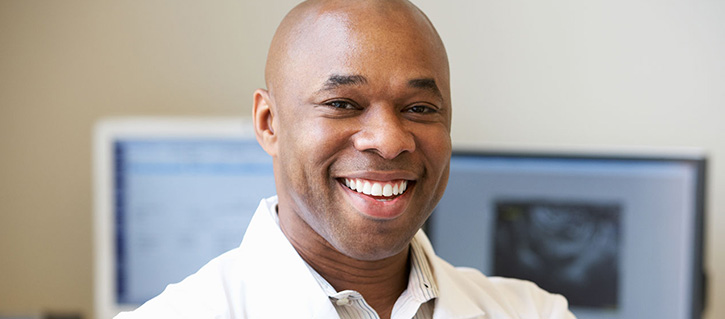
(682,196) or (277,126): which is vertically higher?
(277,126)

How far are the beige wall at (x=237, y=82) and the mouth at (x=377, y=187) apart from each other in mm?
801

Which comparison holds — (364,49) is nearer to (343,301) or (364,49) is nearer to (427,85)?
(427,85)

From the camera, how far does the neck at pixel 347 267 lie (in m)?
0.76

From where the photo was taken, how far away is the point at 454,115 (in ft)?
4.86

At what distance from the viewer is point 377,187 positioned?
70 centimetres

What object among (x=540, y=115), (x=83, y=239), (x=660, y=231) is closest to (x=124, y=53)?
(x=83, y=239)

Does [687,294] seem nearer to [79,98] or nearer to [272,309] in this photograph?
[272,309]

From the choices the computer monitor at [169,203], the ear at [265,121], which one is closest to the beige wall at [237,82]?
the computer monitor at [169,203]

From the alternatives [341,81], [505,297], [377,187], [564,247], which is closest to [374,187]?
[377,187]

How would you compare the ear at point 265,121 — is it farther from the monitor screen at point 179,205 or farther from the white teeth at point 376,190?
the monitor screen at point 179,205

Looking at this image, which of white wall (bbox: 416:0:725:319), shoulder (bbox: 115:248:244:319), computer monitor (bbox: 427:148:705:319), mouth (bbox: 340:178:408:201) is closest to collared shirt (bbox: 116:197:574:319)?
shoulder (bbox: 115:248:244:319)

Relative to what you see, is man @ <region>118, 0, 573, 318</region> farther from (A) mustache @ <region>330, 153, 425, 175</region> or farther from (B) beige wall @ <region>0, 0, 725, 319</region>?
(B) beige wall @ <region>0, 0, 725, 319</region>

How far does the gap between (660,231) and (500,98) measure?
402 millimetres

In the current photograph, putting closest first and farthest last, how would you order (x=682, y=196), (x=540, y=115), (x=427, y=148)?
(x=427, y=148)
(x=682, y=196)
(x=540, y=115)
